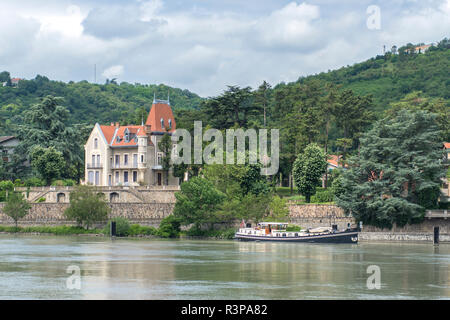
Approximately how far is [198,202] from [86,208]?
1268cm

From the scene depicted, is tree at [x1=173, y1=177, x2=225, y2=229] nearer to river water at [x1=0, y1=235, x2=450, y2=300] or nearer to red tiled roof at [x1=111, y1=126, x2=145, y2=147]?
river water at [x1=0, y1=235, x2=450, y2=300]

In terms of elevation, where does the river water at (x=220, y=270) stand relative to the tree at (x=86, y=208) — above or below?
below

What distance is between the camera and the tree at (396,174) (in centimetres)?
7300

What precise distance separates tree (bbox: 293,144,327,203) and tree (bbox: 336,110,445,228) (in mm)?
6103

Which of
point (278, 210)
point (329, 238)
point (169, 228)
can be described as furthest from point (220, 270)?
point (169, 228)

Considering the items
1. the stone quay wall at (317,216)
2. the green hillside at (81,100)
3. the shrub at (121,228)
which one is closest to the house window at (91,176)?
the shrub at (121,228)

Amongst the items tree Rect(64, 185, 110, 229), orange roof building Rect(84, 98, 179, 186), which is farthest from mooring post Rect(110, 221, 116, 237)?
orange roof building Rect(84, 98, 179, 186)

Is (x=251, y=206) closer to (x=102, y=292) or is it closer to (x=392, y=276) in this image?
(x=392, y=276)

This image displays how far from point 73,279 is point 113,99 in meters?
126

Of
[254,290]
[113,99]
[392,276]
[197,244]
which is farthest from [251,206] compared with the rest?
[113,99]

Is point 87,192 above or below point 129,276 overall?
above

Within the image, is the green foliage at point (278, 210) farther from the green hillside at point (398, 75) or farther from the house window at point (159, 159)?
the green hillside at point (398, 75)
